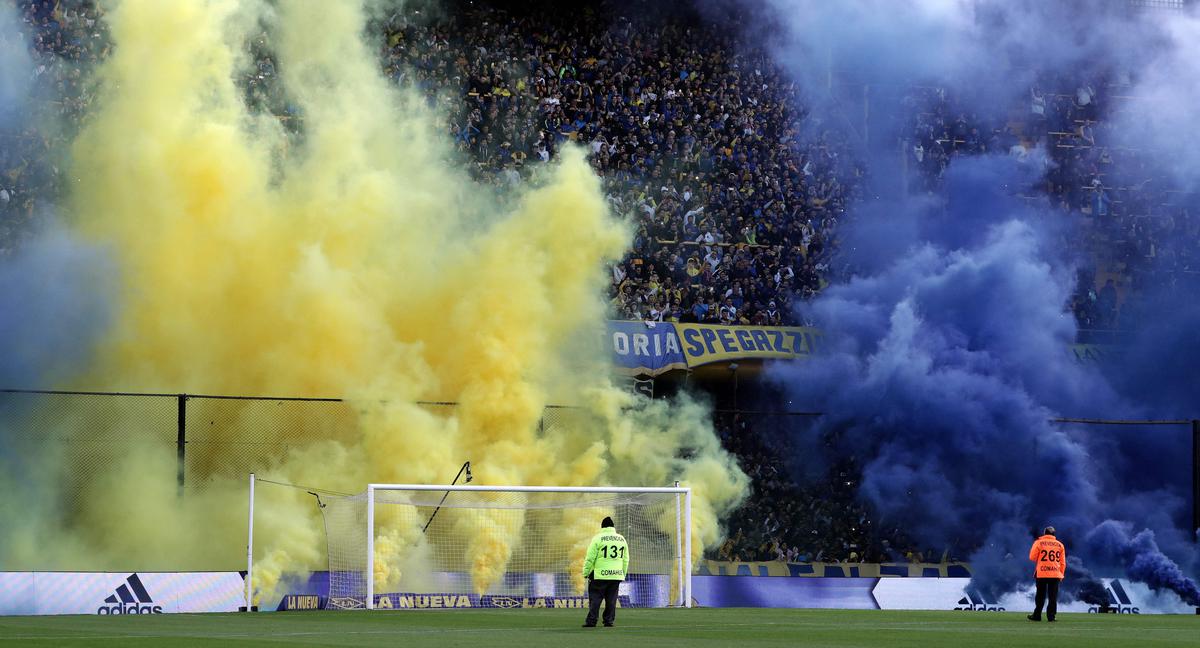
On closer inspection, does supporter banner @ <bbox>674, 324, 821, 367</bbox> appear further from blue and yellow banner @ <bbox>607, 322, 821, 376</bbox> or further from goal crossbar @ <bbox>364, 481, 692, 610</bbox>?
goal crossbar @ <bbox>364, 481, 692, 610</bbox>

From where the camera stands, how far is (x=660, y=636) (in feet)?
60.0

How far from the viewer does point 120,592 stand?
23.2 metres

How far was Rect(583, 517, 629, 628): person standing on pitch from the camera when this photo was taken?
65.8 ft

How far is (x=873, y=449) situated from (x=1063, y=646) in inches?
628

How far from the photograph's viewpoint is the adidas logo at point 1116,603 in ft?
91.4

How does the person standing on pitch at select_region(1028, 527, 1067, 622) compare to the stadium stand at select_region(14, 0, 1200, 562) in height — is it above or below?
below

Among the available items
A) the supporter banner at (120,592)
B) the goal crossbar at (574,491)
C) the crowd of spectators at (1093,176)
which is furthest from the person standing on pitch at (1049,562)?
the crowd of spectators at (1093,176)

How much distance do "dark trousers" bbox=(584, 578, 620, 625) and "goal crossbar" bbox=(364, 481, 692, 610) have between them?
4703 mm

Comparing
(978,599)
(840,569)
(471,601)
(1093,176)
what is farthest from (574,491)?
(1093,176)

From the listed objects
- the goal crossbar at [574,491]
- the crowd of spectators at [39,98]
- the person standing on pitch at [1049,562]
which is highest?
the crowd of spectators at [39,98]

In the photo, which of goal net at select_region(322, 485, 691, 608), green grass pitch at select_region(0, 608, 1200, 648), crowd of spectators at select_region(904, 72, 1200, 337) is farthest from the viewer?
crowd of spectators at select_region(904, 72, 1200, 337)

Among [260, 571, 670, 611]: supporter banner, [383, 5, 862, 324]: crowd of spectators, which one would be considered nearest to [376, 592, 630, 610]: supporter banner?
[260, 571, 670, 611]: supporter banner

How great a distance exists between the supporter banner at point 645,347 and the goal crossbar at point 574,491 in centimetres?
360

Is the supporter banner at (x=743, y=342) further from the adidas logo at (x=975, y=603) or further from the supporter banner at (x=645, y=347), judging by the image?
the adidas logo at (x=975, y=603)
